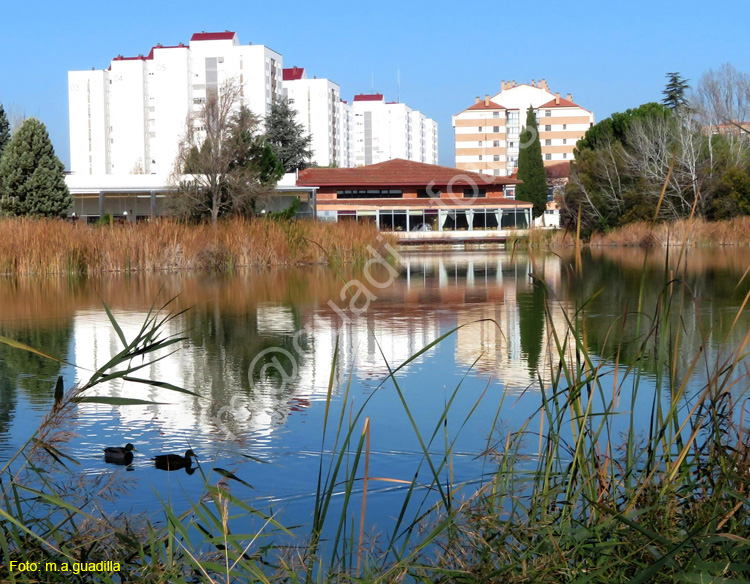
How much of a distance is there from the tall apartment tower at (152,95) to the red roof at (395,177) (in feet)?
110

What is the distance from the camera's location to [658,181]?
112 ft

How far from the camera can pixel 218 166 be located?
24.2m

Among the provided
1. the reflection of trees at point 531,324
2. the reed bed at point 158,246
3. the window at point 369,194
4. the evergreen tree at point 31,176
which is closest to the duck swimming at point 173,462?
the reflection of trees at point 531,324

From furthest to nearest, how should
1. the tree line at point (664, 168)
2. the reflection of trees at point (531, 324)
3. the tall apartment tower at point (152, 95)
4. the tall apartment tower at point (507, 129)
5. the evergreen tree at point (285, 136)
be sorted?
the tall apartment tower at point (507, 129) < the tall apartment tower at point (152, 95) < the evergreen tree at point (285, 136) < the tree line at point (664, 168) < the reflection of trees at point (531, 324)

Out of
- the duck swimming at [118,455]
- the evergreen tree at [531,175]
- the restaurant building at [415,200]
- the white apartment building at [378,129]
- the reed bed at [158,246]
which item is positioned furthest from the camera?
the white apartment building at [378,129]

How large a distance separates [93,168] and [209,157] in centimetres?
6601

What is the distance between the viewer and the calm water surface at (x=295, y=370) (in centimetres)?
365

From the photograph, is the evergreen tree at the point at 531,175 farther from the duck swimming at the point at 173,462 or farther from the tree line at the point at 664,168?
the duck swimming at the point at 173,462

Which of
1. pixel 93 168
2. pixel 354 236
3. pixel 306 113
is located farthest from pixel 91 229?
pixel 306 113

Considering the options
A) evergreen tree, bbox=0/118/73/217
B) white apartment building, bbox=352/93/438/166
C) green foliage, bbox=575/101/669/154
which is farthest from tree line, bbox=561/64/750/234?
→ white apartment building, bbox=352/93/438/166

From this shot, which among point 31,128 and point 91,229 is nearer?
point 91,229

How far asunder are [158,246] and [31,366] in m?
12.5

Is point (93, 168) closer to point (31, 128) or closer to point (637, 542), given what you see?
point (31, 128)

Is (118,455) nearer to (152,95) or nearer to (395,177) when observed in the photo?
(395,177)
